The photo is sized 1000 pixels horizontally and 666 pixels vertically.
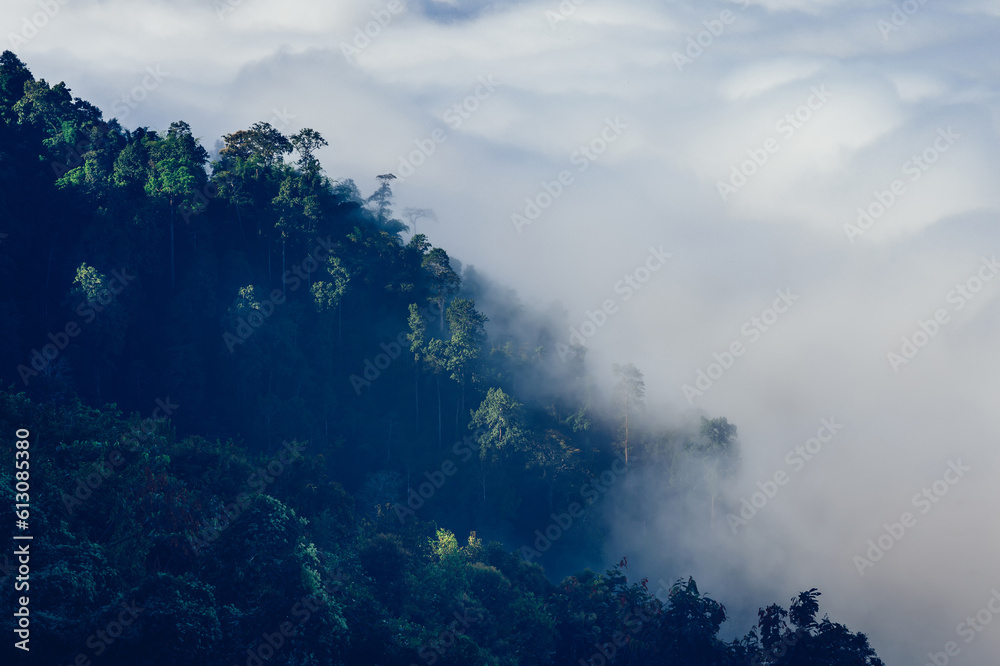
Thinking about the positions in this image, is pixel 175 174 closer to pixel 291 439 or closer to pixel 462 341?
pixel 291 439

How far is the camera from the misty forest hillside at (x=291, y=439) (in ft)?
118

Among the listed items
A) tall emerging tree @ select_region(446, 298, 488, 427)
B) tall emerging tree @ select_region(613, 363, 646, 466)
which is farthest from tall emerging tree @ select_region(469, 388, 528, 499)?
tall emerging tree @ select_region(613, 363, 646, 466)

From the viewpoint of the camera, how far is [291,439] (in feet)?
206

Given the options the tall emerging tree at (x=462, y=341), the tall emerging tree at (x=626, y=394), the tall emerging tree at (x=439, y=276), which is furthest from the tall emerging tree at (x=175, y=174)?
the tall emerging tree at (x=626, y=394)

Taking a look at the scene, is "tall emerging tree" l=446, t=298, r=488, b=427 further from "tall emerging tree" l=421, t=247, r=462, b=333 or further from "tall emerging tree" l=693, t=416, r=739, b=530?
"tall emerging tree" l=693, t=416, r=739, b=530

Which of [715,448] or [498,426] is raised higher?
[715,448]

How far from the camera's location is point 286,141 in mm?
70188

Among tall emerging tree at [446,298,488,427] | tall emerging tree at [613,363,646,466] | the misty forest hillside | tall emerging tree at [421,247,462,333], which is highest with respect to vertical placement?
tall emerging tree at [613,363,646,466]

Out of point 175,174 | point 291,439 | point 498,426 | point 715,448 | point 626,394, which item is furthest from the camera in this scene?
point 715,448

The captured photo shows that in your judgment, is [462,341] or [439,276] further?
→ [439,276]

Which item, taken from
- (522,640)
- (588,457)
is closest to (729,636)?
(588,457)

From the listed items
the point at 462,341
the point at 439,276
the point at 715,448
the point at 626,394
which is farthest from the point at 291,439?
the point at 715,448

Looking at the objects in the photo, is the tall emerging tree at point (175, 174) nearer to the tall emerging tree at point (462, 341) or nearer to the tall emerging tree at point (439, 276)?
the tall emerging tree at point (439, 276)

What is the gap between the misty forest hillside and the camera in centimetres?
3588
